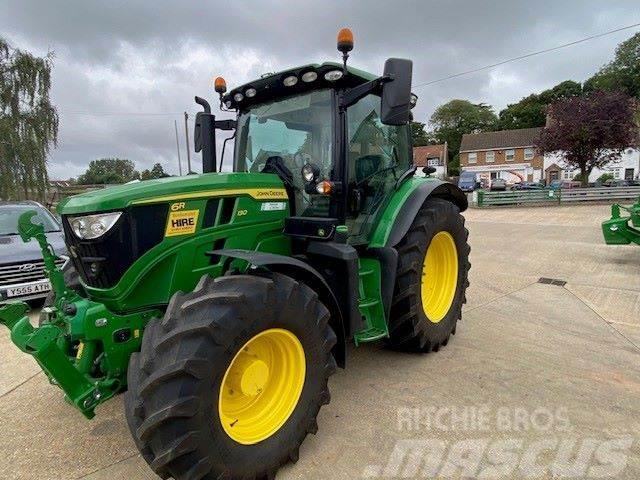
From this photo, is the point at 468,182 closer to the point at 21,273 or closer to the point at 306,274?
the point at 21,273

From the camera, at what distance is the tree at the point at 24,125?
1633cm

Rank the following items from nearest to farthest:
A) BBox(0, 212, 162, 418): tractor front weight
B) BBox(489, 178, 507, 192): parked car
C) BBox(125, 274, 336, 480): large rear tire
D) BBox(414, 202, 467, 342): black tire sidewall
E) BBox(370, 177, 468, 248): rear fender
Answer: BBox(125, 274, 336, 480): large rear tire < BBox(0, 212, 162, 418): tractor front weight < BBox(370, 177, 468, 248): rear fender < BBox(414, 202, 467, 342): black tire sidewall < BBox(489, 178, 507, 192): parked car

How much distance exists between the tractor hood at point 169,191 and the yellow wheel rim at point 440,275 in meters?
1.74

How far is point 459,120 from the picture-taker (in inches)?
2579

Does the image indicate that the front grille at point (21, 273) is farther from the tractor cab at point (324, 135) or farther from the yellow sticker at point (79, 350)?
the tractor cab at point (324, 135)

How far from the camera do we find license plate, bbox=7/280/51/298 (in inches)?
192

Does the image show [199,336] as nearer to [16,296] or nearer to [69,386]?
[69,386]

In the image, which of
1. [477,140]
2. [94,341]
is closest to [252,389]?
[94,341]

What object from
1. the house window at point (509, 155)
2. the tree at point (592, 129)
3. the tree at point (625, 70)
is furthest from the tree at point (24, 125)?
the tree at point (625, 70)

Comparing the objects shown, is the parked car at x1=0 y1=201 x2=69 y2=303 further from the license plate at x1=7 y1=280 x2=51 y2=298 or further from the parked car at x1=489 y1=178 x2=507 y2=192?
the parked car at x1=489 y1=178 x2=507 y2=192

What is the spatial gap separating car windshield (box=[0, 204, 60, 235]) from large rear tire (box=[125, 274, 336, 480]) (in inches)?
200

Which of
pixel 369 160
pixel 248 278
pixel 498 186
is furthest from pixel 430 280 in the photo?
pixel 498 186

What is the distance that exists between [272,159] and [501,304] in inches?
130

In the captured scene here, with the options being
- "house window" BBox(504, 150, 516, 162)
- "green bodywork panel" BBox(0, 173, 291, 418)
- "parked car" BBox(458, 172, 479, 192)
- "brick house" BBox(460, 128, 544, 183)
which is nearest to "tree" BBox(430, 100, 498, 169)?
"brick house" BBox(460, 128, 544, 183)
